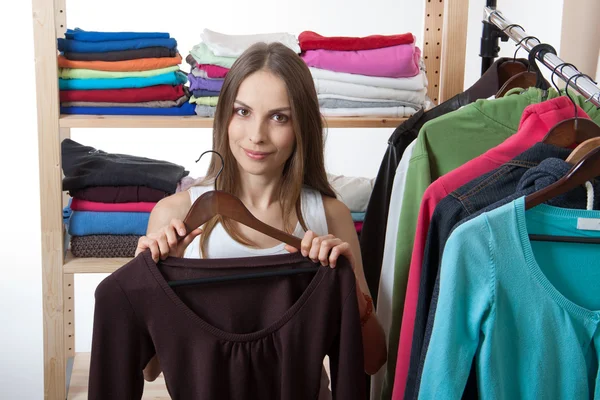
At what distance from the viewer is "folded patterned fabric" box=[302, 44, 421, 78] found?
6.04ft

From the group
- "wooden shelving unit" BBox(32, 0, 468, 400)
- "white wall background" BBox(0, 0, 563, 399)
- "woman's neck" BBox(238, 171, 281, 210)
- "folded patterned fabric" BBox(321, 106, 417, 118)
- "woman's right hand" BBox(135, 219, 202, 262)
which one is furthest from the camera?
"white wall background" BBox(0, 0, 563, 399)

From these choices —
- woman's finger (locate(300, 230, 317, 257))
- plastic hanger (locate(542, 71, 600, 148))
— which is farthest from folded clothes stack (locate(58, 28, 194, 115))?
plastic hanger (locate(542, 71, 600, 148))

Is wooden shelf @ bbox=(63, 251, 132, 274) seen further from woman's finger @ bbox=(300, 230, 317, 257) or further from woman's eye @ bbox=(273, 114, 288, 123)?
woman's finger @ bbox=(300, 230, 317, 257)

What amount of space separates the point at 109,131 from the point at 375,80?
112cm

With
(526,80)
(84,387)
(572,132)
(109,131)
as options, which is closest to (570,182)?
(572,132)

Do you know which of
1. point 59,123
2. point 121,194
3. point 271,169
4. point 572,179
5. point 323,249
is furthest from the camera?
point 121,194

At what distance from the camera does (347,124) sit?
185 cm

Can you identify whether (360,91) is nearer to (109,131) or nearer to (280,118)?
(280,118)

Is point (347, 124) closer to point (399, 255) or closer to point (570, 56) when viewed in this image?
point (399, 255)

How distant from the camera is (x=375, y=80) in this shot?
186 cm

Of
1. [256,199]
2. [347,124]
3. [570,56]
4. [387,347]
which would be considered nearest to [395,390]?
[387,347]

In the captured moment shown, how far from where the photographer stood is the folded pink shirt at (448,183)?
1.18 meters

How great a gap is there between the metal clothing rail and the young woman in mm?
426

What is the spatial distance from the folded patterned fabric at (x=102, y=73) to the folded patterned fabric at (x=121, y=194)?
0.29 meters
